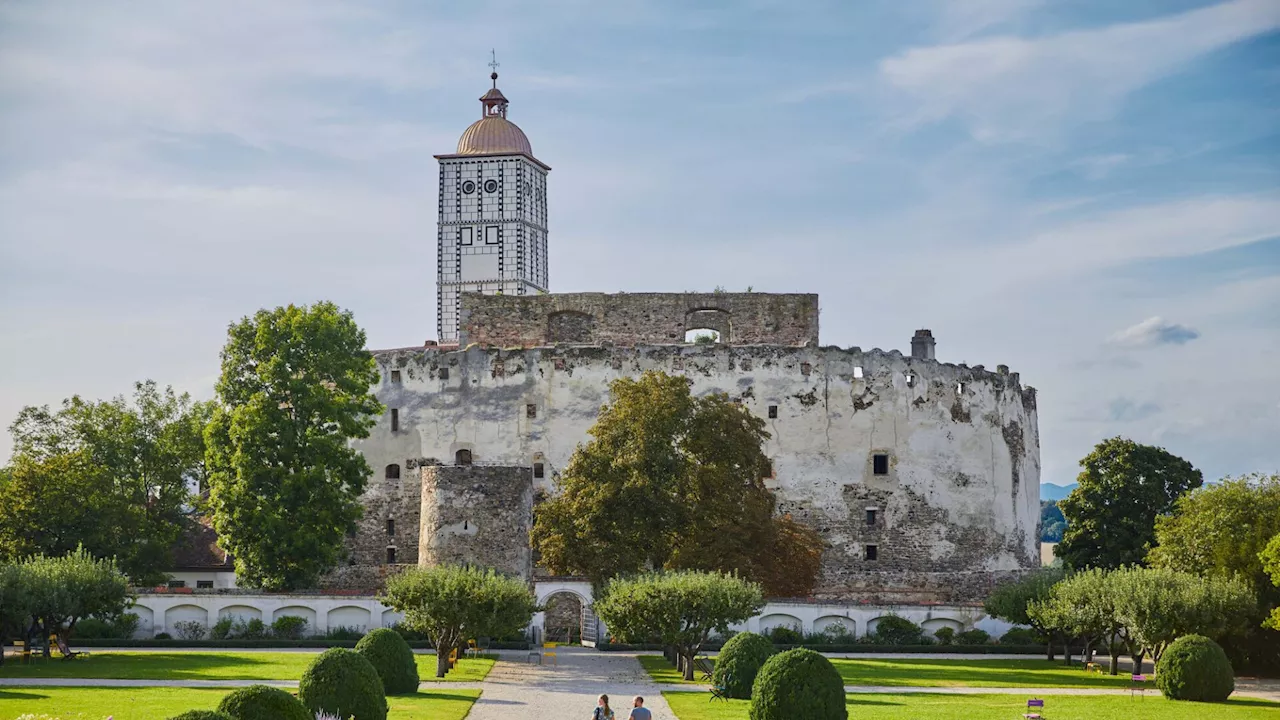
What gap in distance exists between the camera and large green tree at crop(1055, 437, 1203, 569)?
54.5m

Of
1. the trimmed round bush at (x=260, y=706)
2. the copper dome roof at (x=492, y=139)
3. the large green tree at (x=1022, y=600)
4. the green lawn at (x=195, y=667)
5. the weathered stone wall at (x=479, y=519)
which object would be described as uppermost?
the copper dome roof at (x=492, y=139)

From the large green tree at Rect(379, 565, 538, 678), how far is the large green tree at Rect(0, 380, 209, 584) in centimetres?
1693

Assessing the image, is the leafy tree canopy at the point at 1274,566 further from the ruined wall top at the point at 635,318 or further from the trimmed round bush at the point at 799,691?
the ruined wall top at the point at 635,318

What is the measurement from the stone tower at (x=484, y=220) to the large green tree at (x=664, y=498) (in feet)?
142

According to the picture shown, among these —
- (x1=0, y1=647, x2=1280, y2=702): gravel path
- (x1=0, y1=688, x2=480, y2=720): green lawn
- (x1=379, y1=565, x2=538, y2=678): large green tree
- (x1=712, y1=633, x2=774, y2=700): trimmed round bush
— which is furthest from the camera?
(x1=379, y1=565, x2=538, y2=678): large green tree

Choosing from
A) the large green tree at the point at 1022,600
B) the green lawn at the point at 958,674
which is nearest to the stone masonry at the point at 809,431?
the large green tree at the point at 1022,600

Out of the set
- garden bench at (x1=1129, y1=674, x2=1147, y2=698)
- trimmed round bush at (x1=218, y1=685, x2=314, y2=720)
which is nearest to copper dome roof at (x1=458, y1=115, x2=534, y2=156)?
garden bench at (x1=1129, y1=674, x2=1147, y2=698)

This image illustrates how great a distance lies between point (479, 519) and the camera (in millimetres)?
47281

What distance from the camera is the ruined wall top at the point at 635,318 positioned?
62.8 meters

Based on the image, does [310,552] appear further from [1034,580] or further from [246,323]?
[1034,580]

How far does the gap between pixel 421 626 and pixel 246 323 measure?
Result: 17.8m

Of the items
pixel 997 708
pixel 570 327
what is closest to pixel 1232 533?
pixel 997 708

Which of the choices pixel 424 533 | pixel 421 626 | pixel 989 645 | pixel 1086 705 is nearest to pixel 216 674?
pixel 421 626

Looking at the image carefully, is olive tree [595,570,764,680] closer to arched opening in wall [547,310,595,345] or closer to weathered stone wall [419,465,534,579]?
weathered stone wall [419,465,534,579]
